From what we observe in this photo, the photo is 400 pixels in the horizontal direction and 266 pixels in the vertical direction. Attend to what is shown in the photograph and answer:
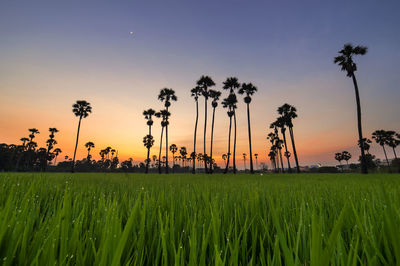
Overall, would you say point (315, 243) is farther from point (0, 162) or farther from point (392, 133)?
point (0, 162)

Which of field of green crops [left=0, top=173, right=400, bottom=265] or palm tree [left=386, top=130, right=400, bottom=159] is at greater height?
palm tree [left=386, top=130, right=400, bottom=159]

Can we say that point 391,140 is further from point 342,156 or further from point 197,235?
point 197,235

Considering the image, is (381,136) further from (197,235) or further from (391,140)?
(197,235)

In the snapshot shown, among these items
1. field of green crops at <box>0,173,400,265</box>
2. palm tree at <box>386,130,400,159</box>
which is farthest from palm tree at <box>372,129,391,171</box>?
field of green crops at <box>0,173,400,265</box>

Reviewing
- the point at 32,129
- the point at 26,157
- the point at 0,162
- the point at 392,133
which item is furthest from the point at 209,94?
the point at 26,157

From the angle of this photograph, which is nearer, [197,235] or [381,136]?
[197,235]

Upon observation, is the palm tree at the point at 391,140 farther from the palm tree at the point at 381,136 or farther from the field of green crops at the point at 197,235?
the field of green crops at the point at 197,235

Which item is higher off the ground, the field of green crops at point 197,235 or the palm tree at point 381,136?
the palm tree at point 381,136

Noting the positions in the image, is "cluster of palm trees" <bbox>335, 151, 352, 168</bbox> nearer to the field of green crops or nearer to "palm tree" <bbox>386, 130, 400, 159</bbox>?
"palm tree" <bbox>386, 130, 400, 159</bbox>

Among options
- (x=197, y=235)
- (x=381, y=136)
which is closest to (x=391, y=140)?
(x=381, y=136)

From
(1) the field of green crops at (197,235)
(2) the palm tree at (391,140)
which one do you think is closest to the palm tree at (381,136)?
(2) the palm tree at (391,140)

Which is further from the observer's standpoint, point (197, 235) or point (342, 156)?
point (342, 156)

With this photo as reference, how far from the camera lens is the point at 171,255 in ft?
3.20

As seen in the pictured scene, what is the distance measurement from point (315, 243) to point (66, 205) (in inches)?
42.6
